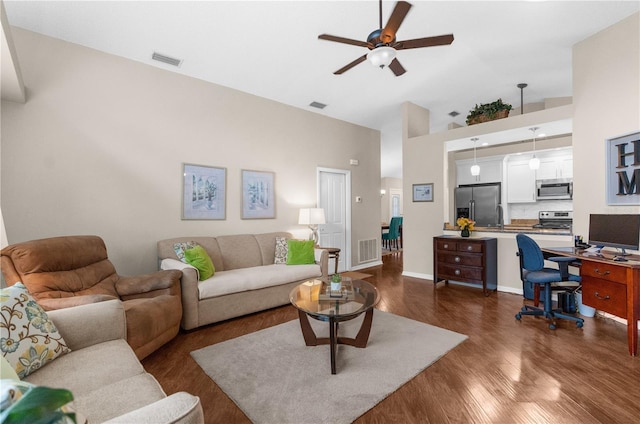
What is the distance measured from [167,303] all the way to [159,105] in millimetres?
2551

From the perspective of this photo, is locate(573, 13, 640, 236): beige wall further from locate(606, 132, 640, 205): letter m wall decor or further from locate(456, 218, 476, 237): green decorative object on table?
locate(456, 218, 476, 237): green decorative object on table

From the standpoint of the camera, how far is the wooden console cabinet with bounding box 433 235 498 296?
13.6 feet

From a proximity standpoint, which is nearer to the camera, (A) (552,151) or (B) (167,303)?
(B) (167,303)

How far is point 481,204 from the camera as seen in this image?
659 cm

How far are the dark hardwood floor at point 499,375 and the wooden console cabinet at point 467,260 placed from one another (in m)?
0.82

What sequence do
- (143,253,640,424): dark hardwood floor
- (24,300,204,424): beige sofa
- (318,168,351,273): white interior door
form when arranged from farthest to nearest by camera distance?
(318,168,351,273): white interior door
(143,253,640,424): dark hardwood floor
(24,300,204,424): beige sofa

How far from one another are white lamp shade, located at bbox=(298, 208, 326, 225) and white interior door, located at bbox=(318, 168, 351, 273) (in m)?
0.68

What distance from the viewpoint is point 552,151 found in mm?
5863

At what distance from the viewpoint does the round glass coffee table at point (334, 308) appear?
216cm

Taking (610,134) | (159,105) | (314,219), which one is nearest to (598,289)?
(610,134)

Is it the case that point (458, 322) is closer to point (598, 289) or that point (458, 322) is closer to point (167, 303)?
point (598, 289)

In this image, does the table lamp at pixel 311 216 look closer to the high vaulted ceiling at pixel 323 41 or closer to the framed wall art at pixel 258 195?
the framed wall art at pixel 258 195

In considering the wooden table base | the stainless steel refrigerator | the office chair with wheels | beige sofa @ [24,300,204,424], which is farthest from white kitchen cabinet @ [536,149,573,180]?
beige sofa @ [24,300,204,424]

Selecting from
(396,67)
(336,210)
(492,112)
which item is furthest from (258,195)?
(492,112)
